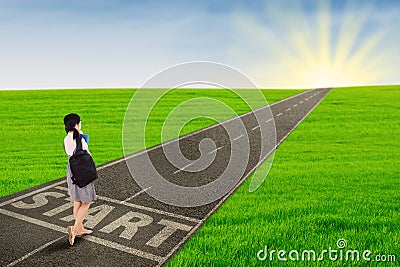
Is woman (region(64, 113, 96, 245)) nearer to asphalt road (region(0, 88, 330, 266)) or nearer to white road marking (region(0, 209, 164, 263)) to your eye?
asphalt road (region(0, 88, 330, 266))

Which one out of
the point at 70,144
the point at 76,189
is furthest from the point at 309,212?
the point at 70,144

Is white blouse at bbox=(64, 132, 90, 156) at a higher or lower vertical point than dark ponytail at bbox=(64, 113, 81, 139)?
lower

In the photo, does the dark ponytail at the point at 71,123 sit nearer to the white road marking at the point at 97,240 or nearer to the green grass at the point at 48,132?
the white road marking at the point at 97,240

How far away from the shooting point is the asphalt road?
20.4ft

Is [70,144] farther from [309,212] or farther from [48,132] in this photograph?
[48,132]

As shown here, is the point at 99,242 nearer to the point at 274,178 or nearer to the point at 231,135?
the point at 274,178

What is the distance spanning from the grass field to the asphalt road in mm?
532

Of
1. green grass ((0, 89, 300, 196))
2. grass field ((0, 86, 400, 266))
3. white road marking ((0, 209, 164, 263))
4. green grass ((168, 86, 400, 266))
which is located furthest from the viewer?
green grass ((0, 89, 300, 196))

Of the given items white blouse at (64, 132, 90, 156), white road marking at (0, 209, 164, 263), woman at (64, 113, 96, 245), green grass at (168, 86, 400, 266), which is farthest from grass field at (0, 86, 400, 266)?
white blouse at (64, 132, 90, 156)

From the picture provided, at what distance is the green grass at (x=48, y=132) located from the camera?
11.9 meters

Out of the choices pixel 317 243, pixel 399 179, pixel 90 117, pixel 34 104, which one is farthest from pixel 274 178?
pixel 34 104

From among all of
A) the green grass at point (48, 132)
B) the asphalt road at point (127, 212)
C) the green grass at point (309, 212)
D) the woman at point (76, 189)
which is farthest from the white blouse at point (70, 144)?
the green grass at point (48, 132)

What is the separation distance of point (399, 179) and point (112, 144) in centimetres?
1141

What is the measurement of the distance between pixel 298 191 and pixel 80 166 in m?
5.46
